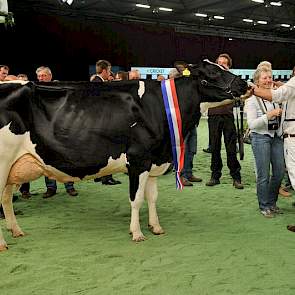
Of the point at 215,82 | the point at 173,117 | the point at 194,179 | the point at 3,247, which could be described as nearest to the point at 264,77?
the point at 215,82

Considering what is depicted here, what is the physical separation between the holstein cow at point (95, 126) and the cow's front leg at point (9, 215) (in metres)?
0.04

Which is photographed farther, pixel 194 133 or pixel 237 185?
pixel 194 133

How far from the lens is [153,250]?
12.6ft

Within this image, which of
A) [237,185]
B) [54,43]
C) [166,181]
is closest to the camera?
[237,185]

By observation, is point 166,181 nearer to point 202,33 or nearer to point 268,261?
point 268,261

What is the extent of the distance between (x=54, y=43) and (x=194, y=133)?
11.2 m

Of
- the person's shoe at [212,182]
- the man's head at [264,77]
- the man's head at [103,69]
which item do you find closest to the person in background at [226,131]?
the person's shoe at [212,182]

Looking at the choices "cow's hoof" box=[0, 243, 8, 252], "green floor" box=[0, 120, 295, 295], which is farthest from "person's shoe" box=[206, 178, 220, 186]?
"cow's hoof" box=[0, 243, 8, 252]

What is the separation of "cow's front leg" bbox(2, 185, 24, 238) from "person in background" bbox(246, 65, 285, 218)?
8.65ft

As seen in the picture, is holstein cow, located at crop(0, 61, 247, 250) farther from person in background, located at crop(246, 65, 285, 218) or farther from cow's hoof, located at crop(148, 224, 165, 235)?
person in background, located at crop(246, 65, 285, 218)

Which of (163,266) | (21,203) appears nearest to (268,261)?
(163,266)

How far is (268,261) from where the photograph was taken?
357cm

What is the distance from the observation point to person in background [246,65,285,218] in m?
4.61

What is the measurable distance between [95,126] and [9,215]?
128 cm
